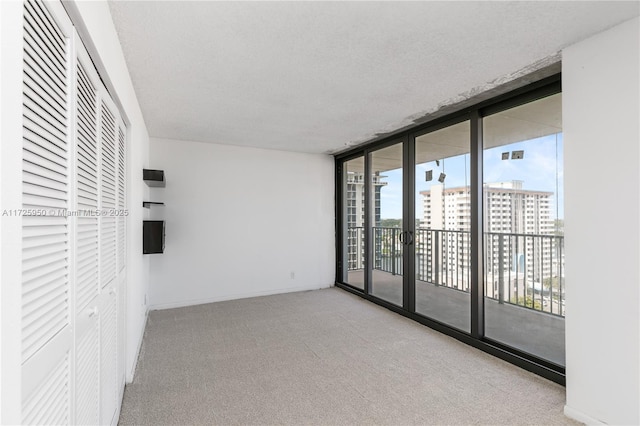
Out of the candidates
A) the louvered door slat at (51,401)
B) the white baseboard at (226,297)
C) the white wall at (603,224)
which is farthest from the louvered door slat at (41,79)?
the white baseboard at (226,297)

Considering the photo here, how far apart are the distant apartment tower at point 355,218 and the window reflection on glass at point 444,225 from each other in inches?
50.4

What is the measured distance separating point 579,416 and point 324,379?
1.70m

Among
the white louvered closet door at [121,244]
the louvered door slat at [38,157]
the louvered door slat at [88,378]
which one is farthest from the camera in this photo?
the white louvered closet door at [121,244]

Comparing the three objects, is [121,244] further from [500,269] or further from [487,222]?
[500,269]

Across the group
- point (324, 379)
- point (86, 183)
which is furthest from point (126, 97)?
point (324, 379)

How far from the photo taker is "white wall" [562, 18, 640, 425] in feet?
5.94

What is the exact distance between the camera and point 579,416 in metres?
2.01

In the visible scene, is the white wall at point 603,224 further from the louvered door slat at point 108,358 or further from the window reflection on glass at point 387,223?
the louvered door slat at point 108,358

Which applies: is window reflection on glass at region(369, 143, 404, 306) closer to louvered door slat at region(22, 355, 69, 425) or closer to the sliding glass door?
the sliding glass door

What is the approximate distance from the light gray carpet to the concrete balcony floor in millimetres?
289

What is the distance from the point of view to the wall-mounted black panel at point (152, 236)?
134 inches

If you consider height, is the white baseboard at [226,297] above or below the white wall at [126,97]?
below

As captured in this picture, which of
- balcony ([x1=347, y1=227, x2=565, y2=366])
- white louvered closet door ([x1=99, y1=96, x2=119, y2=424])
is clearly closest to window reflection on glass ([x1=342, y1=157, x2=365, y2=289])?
balcony ([x1=347, y1=227, x2=565, y2=366])

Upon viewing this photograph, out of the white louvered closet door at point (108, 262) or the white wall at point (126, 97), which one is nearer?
the white wall at point (126, 97)
